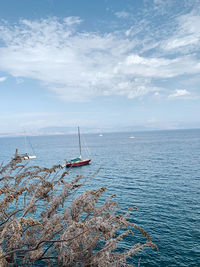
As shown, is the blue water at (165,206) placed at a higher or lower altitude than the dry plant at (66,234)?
lower

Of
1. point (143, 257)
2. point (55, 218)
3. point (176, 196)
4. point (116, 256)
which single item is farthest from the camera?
point (176, 196)

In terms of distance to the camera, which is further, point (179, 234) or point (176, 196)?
point (176, 196)

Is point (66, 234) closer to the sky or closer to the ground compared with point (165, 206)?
closer to the sky

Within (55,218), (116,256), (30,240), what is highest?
(55,218)

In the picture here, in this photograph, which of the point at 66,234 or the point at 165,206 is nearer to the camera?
the point at 66,234

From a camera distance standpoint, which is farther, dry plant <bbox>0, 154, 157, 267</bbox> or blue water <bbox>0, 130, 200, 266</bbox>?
blue water <bbox>0, 130, 200, 266</bbox>

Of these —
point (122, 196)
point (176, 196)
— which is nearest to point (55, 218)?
point (122, 196)

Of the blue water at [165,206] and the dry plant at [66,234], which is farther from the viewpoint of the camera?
the blue water at [165,206]

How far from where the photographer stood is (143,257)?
52.5 feet

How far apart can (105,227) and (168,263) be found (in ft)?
34.2

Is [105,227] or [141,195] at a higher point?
[105,227]

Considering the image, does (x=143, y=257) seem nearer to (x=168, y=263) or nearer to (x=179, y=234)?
(x=168, y=263)

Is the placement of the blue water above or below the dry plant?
below

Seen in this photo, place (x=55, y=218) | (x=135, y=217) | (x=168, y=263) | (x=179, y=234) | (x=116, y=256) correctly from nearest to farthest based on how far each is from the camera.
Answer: (x=55, y=218), (x=116, y=256), (x=168, y=263), (x=179, y=234), (x=135, y=217)
